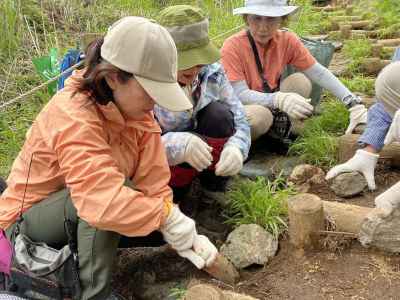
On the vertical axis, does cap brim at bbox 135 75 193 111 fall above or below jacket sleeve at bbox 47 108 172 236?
above

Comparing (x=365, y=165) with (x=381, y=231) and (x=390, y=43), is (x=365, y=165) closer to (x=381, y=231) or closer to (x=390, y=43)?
(x=381, y=231)

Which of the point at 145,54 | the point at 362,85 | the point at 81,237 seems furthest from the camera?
the point at 362,85

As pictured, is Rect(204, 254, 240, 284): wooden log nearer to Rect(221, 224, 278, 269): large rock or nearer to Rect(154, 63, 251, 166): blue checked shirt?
Rect(221, 224, 278, 269): large rock

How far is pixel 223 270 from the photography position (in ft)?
6.02

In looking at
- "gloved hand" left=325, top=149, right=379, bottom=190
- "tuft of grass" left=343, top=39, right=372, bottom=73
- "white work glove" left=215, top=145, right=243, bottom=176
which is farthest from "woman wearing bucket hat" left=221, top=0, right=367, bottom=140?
"tuft of grass" left=343, top=39, right=372, bottom=73

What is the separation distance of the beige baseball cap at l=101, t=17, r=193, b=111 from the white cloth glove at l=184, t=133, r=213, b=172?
1.69ft

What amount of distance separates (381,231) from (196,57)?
1.02 m

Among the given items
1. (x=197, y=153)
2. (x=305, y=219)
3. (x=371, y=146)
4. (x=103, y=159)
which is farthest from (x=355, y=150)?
(x=103, y=159)

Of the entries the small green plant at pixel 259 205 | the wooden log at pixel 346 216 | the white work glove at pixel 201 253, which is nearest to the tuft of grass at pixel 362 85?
the small green plant at pixel 259 205

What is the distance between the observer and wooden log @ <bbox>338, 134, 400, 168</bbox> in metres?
2.52

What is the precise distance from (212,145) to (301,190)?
21.7 inches

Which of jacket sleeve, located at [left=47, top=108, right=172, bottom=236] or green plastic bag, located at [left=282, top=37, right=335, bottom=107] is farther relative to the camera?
green plastic bag, located at [left=282, top=37, right=335, bottom=107]

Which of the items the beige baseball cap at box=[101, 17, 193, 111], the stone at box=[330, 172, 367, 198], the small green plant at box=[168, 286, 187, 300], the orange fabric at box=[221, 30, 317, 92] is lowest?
the small green plant at box=[168, 286, 187, 300]

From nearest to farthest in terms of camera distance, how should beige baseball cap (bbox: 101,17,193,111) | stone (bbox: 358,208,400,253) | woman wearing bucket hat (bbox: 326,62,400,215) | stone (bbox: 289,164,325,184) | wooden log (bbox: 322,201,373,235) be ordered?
beige baseball cap (bbox: 101,17,193,111) < stone (bbox: 358,208,400,253) < wooden log (bbox: 322,201,373,235) < woman wearing bucket hat (bbox: 326,62,400,215) < stone (bbox: 289,164,325,184)
